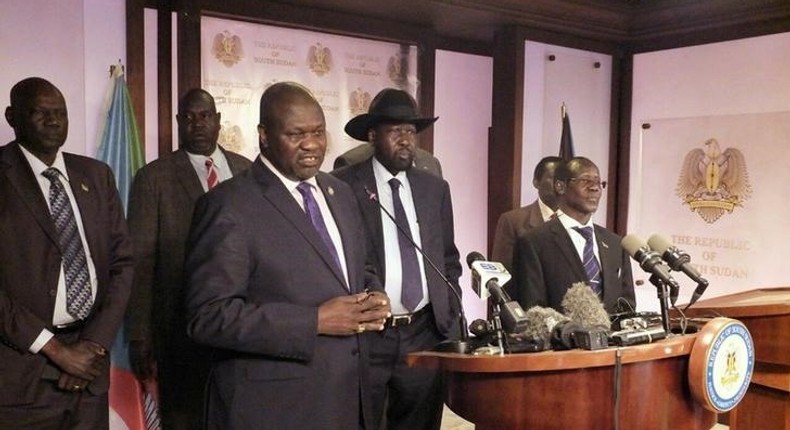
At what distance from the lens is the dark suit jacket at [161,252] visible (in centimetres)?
323

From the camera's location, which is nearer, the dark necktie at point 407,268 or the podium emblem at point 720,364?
the podium emblem at point 720,364

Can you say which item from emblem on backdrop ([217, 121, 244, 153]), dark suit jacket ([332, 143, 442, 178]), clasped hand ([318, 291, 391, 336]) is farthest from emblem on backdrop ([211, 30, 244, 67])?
clasped hand ([318, 291, 391, 336])

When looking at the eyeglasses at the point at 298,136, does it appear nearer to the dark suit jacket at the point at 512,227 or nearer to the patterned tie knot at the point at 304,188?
the patterned tie knot at the point at 304,188

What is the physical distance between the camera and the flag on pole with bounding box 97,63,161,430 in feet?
11.5

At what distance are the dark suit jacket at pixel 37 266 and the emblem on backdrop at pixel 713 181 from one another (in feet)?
12.4

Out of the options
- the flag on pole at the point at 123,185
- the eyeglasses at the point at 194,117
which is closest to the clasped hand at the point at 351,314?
the eyeglasses at the point at 194,117

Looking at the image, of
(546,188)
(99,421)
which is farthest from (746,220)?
(99,421)

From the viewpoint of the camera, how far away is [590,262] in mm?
3107

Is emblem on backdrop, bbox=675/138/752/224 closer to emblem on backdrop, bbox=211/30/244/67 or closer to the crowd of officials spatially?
the crowd of officials

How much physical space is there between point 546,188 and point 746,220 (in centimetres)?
142

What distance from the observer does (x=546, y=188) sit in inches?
173

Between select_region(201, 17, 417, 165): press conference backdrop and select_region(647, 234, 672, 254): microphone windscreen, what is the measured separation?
8.35ft

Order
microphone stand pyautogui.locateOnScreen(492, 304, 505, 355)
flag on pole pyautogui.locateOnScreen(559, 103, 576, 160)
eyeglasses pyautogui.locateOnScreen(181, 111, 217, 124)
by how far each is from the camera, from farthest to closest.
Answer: flag on pole pyautogui.locateOnScreen(559, 103, 576, 160) → eyeglasses pyautogui.locateOnScreen(181, 111, 217, 124) → microphone stand pyautogui.locateOnScreen(492, 304, 505, 355)

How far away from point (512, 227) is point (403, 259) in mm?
1593
